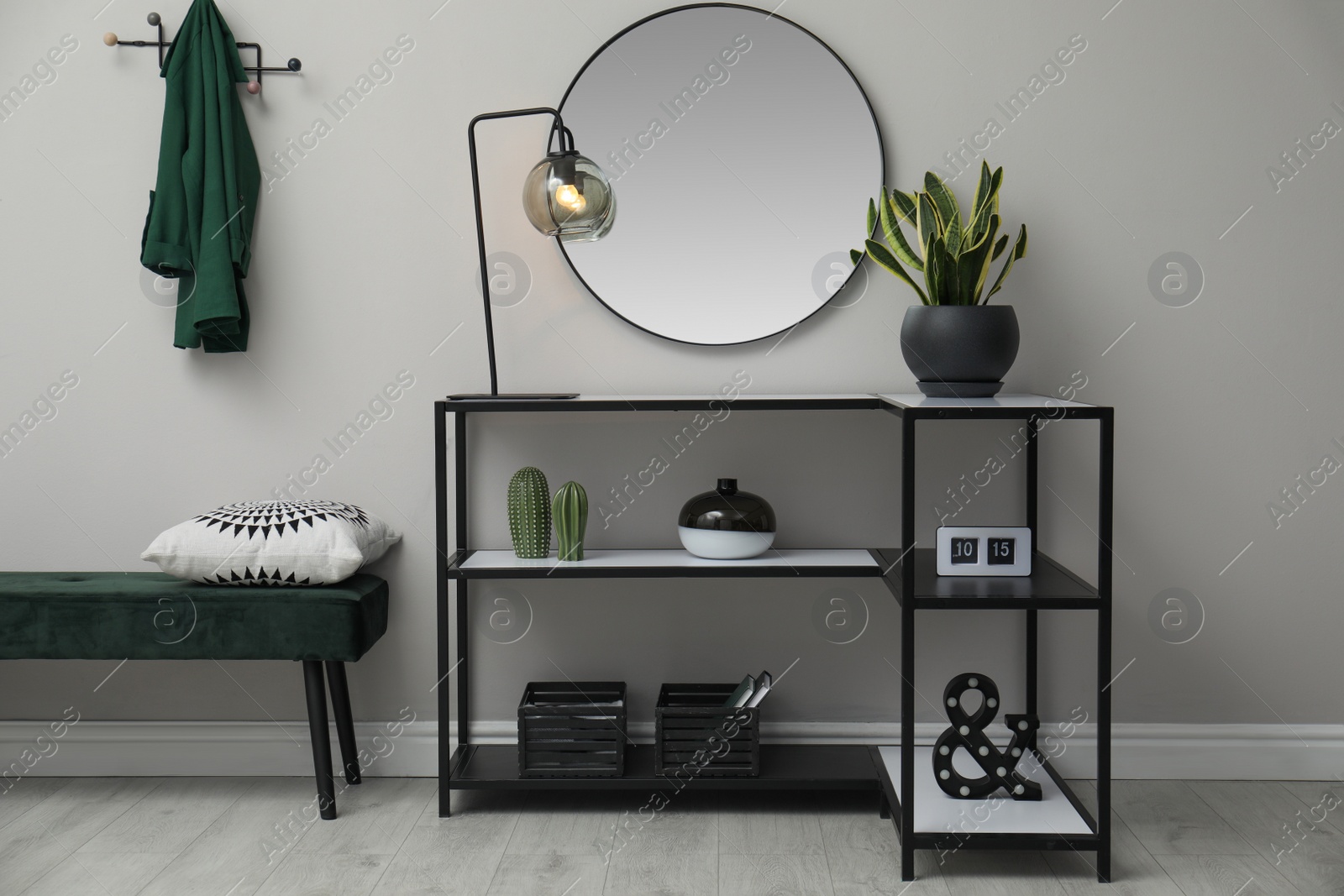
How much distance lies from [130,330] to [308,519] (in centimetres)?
73

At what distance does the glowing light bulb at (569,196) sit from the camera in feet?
6.66

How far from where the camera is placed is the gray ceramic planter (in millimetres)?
2027

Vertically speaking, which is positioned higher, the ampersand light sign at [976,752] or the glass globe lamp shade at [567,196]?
the glass globe lamp shade at [567,196]

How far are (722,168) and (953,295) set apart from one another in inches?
25.3

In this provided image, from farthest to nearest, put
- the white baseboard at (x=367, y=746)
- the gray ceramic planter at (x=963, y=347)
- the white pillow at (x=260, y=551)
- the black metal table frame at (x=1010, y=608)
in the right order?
the white baseboard at (x=367, y=746) → the white pillow at (x=260, y=551) → the gray ceramic planter at (x=963, y=347) → the black metal table frame at (x=1010, y=608)

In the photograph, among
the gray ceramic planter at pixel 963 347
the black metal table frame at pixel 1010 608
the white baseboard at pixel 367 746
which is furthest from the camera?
the white baseboard at pixel 367 746

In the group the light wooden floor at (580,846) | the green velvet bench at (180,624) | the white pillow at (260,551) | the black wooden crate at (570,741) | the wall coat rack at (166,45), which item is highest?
the wall coat rack at (166,45)

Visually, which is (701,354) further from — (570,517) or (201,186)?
(201,186)

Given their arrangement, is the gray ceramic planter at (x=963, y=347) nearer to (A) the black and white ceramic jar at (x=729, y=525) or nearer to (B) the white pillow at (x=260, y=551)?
(A) the black and white ceramic jar at (x=729, y=525)

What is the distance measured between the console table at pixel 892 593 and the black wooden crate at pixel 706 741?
0.03 m

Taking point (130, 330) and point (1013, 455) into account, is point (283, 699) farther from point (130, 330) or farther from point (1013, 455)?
point (1013, 455)

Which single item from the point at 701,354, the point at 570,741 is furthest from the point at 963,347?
the point at 570,741

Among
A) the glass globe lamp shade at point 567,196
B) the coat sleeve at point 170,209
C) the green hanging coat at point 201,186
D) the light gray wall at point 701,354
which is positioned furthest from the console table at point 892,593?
the coat sleeve at point 170,209

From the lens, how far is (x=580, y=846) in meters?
2.04
